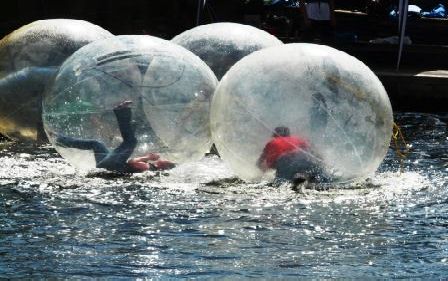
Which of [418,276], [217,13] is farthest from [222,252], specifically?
[217,13]

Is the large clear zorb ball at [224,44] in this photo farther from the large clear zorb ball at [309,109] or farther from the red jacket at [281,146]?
the red jacket at [281,146]

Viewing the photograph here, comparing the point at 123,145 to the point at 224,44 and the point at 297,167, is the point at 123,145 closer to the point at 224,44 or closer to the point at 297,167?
the point at 297,167

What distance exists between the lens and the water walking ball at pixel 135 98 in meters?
10.2

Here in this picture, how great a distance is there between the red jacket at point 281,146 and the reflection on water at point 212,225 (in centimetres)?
31

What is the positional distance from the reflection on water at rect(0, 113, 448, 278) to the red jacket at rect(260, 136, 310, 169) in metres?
0.31

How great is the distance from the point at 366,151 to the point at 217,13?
46.7 ft

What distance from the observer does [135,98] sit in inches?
399

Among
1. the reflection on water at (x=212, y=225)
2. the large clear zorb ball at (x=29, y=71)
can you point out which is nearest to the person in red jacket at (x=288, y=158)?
the reflection on water at (x=212, y=225)

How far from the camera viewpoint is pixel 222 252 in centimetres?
804

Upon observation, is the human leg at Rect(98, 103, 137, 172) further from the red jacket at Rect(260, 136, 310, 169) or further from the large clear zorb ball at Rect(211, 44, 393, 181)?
the red jacket at Rect(260, 136, 310, 169)

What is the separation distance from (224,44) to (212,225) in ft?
11.9

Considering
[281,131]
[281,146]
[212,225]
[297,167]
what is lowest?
[212,225]

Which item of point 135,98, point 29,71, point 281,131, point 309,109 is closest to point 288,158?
point 281,131

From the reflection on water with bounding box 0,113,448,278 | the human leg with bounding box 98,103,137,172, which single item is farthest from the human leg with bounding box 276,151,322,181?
the human leg with bounding box 98,103,137,172
